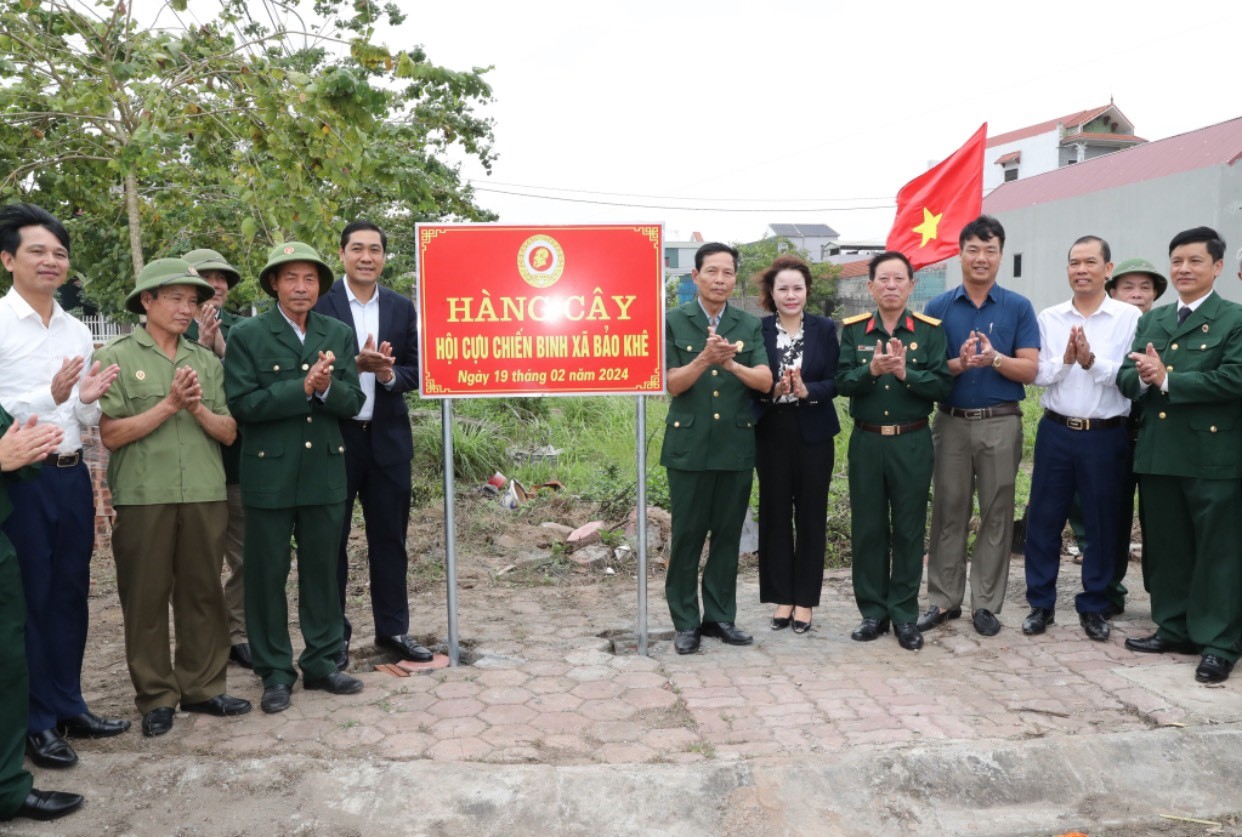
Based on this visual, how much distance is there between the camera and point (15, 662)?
3365 mm

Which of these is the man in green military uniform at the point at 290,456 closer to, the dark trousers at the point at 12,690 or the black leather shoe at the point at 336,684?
the black leather shoe at the point at 336,684

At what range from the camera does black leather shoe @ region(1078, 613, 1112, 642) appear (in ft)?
16.5

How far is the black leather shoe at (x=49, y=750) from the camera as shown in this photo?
3.67m

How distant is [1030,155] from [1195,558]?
32.4 meters

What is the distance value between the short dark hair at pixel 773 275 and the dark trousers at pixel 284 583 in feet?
7.98

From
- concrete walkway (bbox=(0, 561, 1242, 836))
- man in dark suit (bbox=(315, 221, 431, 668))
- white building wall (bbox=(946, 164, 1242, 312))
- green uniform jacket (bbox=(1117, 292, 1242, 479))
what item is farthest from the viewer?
white building wall (bbox=(946, 164, 1242, 312))

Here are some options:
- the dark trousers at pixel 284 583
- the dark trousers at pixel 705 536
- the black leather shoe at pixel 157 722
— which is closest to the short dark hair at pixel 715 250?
the dark trousers at pixel 705 536

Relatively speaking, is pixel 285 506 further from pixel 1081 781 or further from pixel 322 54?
pixel 322 54

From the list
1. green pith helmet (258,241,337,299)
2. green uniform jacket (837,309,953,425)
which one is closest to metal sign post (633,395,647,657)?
green uniform jacket (837,309,953,425)

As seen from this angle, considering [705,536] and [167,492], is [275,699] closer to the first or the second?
[167,492]

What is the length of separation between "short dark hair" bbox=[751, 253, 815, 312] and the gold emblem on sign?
1.18 metres

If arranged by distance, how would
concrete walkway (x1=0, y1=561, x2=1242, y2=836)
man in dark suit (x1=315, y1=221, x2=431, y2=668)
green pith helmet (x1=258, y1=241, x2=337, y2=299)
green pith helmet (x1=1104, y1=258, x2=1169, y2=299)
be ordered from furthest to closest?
green pith helmet (x1=1104, y1=258, x2=1169, y2=299)
man in dark suit (x1=315, y1=221, x2=431, y2=668)
green pith helmet (x1=258, y1=241, x2=337, y2=299)
concrete walkway (x1=0, y1=561, x2=1242, y2=836)

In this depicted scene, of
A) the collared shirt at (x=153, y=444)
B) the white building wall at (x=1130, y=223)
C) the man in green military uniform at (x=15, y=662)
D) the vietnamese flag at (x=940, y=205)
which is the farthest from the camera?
the white building wall at (x=1130, y=223)

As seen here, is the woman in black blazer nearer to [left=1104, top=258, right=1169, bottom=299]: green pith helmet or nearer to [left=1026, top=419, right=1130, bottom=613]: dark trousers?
[left=1026, top=419, right=1130, bottom=613]: dark trousers
